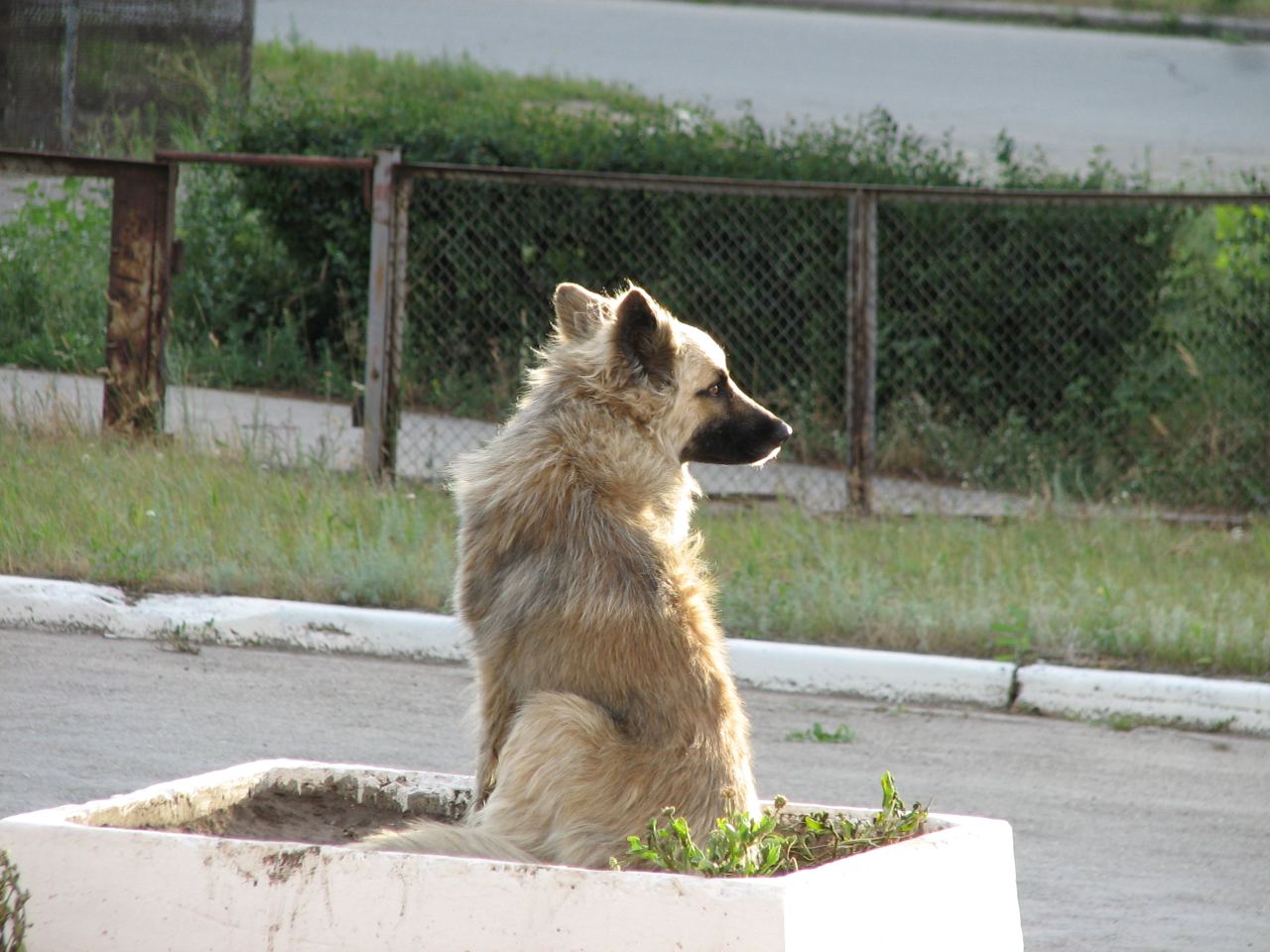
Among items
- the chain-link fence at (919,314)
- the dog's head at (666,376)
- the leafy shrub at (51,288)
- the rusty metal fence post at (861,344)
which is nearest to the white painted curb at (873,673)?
the rusty metal fence post at (861,344)

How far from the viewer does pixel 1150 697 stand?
6906 millimetres

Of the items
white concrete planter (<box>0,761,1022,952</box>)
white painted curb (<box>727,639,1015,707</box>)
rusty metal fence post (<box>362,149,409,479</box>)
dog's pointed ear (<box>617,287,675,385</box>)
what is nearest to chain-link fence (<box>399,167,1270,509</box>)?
rusty metal fence post (<box>362,149,409,479</box>)

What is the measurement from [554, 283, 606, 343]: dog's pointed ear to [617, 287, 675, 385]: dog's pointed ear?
197mm

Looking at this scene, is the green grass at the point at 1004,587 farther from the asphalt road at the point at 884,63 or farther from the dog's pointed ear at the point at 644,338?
the asphalt road at the point at 884,63

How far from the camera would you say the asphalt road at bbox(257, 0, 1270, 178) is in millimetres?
21734

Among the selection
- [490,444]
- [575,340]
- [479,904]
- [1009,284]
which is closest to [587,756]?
[479,904]

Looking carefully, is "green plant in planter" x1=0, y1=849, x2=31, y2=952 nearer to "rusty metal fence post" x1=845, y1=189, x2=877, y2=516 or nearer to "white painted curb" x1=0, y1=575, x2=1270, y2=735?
"white painted curb" x1=0, y1=575, x2=1270, y2=735

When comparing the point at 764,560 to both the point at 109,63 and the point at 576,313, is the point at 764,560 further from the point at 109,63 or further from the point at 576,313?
the point at 109,63

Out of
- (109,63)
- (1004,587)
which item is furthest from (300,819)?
(109,63)

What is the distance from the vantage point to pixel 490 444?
3654 millimetres

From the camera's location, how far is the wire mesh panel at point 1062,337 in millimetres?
11180

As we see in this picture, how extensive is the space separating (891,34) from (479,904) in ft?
79.2

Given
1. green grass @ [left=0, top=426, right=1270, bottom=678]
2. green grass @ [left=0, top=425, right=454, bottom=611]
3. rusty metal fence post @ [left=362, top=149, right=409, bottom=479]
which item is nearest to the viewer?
green grass @ [left=0, top=426, right=1270, bottom=678]

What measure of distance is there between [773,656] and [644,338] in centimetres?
378
